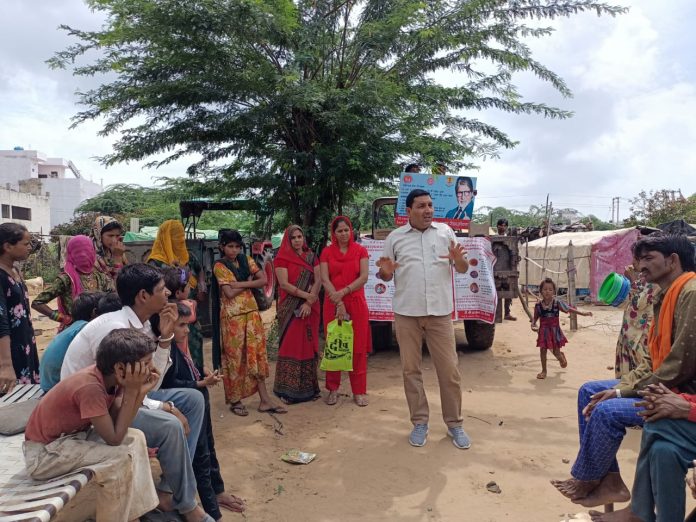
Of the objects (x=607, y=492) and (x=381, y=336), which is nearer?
(x=607, y=492)

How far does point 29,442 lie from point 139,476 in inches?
19.2

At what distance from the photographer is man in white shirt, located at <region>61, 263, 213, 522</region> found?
7.87ft

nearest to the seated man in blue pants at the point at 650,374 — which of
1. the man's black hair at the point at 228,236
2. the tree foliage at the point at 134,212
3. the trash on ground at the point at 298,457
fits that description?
the trash on ground at the point at 298,457

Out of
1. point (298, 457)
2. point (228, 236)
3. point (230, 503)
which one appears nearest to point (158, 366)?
point (230, 503)

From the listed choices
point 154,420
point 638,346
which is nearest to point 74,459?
point 154,420

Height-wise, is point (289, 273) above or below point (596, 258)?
above

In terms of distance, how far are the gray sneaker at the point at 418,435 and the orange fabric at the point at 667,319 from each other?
A: 185 centimetres

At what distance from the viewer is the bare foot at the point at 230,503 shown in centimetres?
306

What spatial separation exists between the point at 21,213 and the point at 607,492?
104 ft

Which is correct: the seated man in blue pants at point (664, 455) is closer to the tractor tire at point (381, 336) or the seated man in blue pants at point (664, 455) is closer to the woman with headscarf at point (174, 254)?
the woman with headscarf at point (174, 254)

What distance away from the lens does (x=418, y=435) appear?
3928 millimetres

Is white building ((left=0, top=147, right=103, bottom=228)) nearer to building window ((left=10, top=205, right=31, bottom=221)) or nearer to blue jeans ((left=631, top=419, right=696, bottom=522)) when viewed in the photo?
building window ((left=10, top=205, right=31, bottom=221))

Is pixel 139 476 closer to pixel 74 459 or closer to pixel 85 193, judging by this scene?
pixel 74 459

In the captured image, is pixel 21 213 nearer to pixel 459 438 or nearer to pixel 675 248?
pixel 459 438
